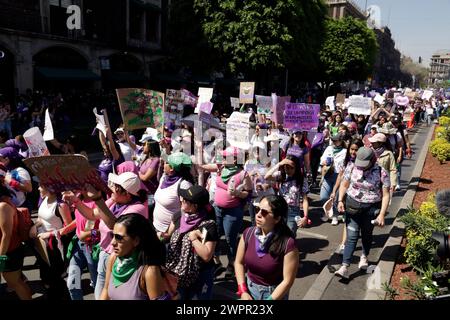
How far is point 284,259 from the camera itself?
305cm

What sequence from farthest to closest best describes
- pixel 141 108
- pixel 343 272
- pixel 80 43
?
pixel 80 43
pixel 141 108
pixel 343 272

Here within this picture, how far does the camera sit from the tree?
38875 mm

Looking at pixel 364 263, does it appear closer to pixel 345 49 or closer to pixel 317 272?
pixel 317 272

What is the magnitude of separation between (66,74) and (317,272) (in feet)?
67.5

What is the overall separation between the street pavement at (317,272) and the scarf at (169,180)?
1435mm

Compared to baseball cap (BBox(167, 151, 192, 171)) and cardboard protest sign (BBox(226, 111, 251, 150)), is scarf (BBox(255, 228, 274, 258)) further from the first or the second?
cardboard protest sign (BBox(226, 111, 251, 150))

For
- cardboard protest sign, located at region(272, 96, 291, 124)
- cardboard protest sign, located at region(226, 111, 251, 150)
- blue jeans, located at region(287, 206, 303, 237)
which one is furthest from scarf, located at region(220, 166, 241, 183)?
cardboard protest sign, located at region(272, 96, 291, 124)

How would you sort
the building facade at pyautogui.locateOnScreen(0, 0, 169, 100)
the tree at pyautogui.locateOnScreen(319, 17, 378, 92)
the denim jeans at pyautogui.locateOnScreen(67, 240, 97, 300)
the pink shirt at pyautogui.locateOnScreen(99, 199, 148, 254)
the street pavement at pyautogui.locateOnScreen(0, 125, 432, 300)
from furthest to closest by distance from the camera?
the tree at pyautogui.locateOnScreen(319, 17, 378, 92), the building facade at pyautogui.locateOnScreen(0, 0, 169, 100), the street pavement at pyautogui.locateOnScreen(0, 125, 432, 300), the denim jeans at pyautogui.locateOnScreen(67, 240, 97, 300), the pink shirt at pyautogui.locateOnScreen(99, 199, 148, 254)

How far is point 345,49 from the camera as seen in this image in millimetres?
38906

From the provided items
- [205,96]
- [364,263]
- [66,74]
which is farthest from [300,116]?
[66,74]

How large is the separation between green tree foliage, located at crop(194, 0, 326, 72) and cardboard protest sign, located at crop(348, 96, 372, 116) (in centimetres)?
1132

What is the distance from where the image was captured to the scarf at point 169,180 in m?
4.28

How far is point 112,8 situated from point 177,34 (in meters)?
4.89
